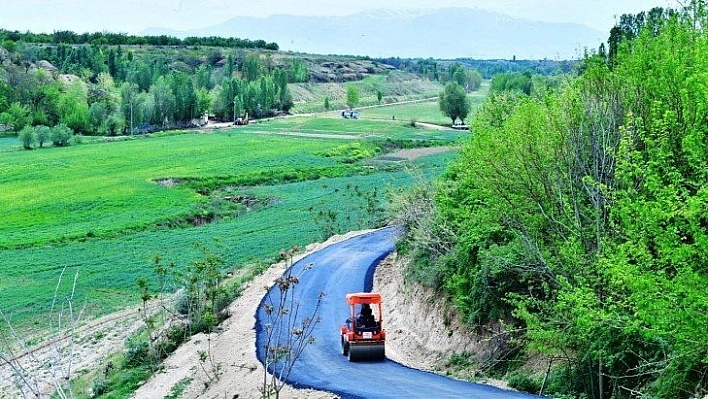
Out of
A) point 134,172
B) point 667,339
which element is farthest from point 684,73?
point 134,172

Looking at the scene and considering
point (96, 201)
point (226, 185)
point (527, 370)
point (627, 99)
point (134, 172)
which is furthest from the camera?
point (134, 172)

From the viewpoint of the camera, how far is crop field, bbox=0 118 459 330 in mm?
52594

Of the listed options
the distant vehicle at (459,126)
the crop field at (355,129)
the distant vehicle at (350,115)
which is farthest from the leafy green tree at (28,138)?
the distant vehicle at (350,115)

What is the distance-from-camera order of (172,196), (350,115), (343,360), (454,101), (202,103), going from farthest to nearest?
(350,115) → (202,103) → (454,101) → (172,196) → (343,360)

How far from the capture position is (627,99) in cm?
2302

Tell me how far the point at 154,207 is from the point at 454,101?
95975 millimetres

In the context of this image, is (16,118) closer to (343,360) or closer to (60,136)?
(60,136)

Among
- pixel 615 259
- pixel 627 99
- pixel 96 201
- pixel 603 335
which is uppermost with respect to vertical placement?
pixel 627 99

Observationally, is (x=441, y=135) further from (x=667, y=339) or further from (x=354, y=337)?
(x=667, y=339)

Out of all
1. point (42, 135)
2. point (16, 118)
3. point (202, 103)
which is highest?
point (202, 103)

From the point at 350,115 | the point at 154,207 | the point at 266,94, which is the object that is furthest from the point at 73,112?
the point at 154,207

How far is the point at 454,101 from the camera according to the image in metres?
164

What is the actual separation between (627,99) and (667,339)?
7.38 meters

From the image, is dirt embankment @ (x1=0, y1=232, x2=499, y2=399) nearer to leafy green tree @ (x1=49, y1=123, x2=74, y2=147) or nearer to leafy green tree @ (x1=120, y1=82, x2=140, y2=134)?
leafy green tree @ (x1=49, y1=123, x2=74, y2=147)
